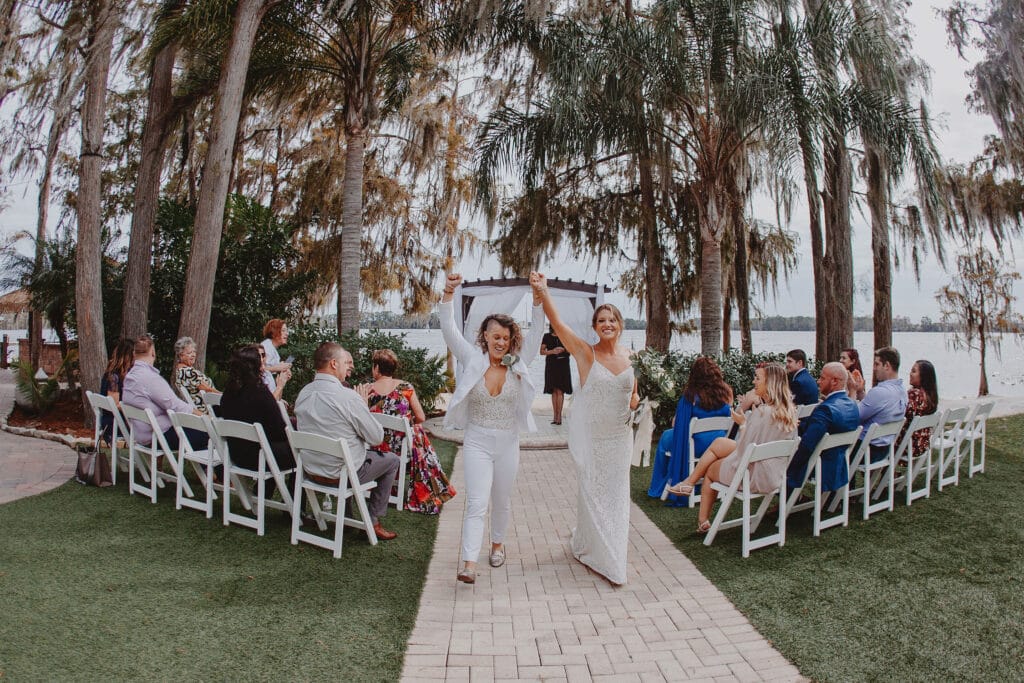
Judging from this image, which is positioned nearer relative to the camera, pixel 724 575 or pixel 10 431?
pixel 724 575

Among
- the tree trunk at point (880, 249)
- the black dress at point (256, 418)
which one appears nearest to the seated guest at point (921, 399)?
the black dress at point (256, 418)

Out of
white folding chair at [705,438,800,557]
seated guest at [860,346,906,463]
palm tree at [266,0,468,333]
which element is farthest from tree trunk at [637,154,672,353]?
white folding chair at [705,438,800,557]

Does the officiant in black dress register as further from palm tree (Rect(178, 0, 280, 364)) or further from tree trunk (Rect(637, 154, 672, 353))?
palm tree (Rect(178, 0, 280, 364))

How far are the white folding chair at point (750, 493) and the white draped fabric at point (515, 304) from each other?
25.7 feet

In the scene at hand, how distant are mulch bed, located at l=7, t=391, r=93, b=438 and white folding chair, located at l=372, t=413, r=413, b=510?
5946mm

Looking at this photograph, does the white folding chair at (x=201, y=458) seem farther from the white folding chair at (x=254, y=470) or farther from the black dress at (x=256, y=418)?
the black dress at (x=256, y=418)

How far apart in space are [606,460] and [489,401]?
0.83 m

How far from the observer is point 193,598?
390 centimetres

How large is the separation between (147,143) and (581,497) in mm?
9739

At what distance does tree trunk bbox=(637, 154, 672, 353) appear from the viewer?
14.0 m

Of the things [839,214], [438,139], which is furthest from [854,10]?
[438,139]

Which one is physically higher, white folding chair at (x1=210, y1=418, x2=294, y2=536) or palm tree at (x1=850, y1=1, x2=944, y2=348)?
palm tree at (x1=850, y1=1, x2=944, y2=348)

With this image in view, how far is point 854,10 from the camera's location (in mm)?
10867

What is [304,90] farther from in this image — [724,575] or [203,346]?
[724,575]
